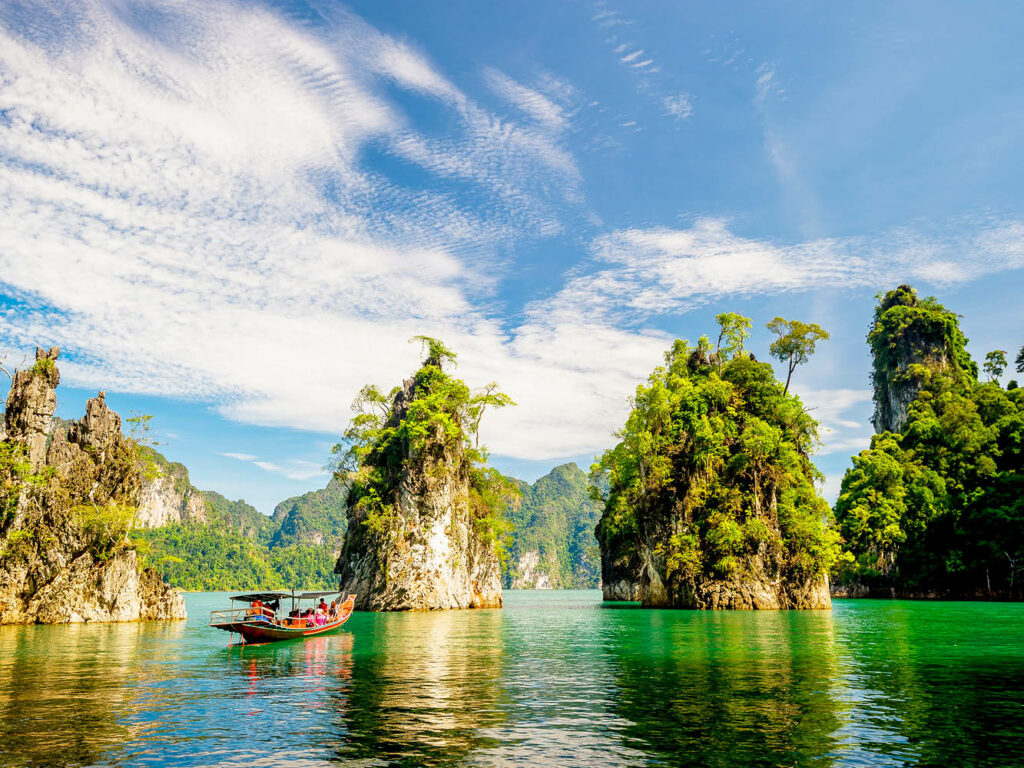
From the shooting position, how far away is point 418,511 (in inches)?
2463

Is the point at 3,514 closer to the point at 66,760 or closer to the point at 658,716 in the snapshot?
the point at 66,760

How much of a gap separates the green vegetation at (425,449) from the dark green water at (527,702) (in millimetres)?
31766

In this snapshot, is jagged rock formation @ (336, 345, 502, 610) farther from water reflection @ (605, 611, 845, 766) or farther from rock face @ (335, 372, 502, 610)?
water reflection @ (605, 611, 845, 766)

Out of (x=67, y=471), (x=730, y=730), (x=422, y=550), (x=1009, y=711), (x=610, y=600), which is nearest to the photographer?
(x=730, y=730)

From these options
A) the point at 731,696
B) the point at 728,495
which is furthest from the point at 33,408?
the point at 728,495

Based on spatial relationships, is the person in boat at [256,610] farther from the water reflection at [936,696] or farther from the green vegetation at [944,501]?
the green vegetation at [944,501]

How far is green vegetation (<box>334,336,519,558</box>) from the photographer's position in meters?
63.6

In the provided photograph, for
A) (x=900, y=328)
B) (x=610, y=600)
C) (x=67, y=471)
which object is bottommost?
(x=610, y=600)

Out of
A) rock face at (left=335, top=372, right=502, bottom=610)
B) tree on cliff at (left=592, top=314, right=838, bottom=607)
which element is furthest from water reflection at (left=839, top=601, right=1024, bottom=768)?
rock face at (left=335, top=372, right=502, bottom=610)

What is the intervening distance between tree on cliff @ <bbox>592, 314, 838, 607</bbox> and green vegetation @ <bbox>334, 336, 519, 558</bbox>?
609 inches

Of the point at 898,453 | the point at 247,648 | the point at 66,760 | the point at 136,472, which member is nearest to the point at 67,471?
the point at 136,472

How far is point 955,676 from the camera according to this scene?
19594mm

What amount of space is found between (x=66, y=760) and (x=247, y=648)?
20.5m

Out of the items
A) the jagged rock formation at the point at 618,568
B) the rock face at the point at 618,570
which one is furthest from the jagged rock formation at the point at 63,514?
the rock face at the point at 618,570
